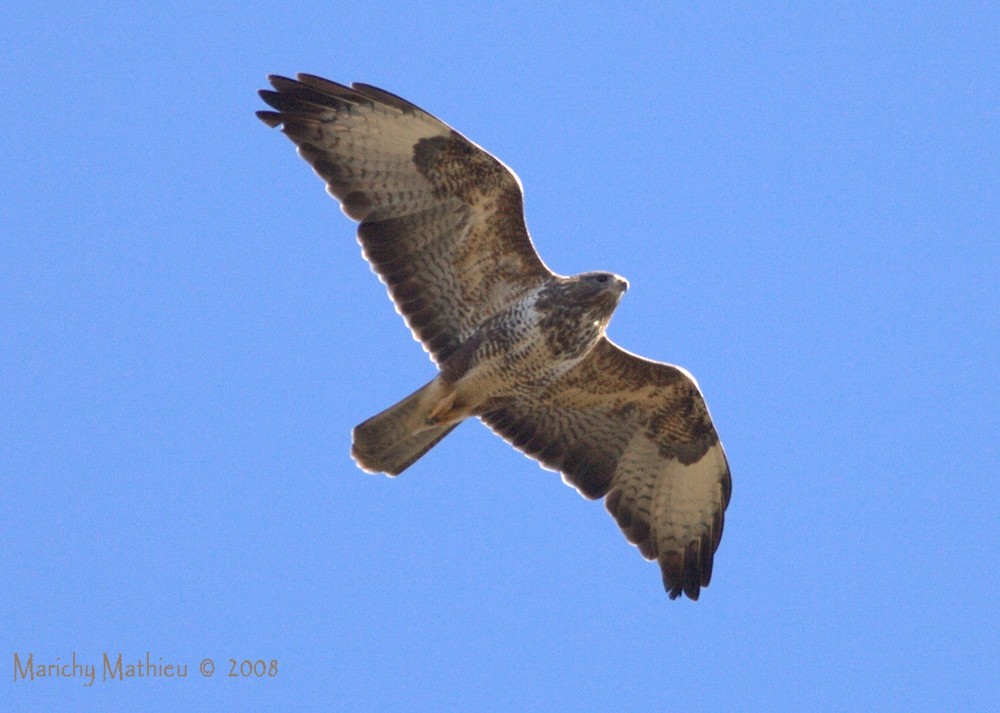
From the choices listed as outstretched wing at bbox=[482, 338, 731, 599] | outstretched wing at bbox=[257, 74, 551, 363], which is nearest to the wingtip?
outstretched wing at bbox=[257, 74, 551, 363]

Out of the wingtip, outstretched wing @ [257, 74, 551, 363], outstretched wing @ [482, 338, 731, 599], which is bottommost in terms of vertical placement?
outstretched wing @ [482, 338, 731, 599]

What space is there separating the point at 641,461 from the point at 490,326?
162 centimetres

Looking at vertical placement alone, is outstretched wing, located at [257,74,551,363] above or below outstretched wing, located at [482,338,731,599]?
above

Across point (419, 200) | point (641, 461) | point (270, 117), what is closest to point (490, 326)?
point (419, 200)

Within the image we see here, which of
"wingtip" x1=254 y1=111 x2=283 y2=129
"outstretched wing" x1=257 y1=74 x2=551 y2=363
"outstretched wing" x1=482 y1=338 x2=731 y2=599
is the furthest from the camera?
"outstretched wing" x1=482 y1=338 x2=731 y2=599

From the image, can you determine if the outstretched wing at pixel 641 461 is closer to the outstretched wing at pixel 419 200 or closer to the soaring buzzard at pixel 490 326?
the soaring buzzard at pixel 490 326

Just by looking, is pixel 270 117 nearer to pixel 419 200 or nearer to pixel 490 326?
pixel 419 200

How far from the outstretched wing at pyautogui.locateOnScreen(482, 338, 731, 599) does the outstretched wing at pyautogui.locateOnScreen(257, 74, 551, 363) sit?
87 cm

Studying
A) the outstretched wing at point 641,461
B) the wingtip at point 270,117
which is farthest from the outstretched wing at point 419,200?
the outstretched wing at point 641,461

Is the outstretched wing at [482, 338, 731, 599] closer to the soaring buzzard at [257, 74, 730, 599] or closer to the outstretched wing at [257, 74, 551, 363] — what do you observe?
the soaring buzzard at [257, 74, 730, 599]

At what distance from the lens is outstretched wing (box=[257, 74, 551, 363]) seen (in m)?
10.7

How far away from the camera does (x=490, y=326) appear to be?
10859 millimetres

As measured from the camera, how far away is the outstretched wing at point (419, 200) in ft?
35.0

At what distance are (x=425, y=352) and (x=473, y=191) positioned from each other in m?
1.17
